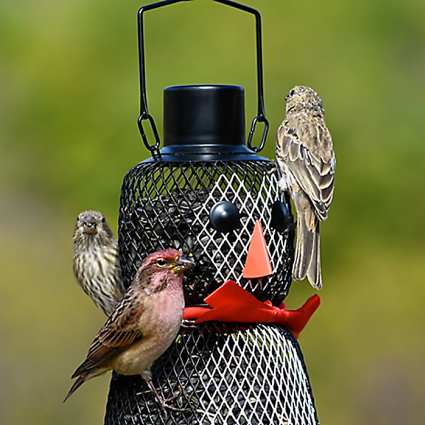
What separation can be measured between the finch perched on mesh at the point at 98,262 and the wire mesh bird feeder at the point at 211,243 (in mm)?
721

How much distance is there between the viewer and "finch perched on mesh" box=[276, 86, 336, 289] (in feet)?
23.6

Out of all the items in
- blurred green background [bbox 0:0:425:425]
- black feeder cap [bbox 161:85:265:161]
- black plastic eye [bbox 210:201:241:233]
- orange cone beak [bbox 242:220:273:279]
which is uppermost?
black feeder cap [bbox 161:85:265:161]

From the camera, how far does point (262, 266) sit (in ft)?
21.6

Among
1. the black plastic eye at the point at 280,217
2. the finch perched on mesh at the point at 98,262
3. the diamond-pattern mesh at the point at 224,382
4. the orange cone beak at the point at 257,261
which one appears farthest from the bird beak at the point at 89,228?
the orange cone beak at the point at 257,261

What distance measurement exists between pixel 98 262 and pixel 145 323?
3.66ft

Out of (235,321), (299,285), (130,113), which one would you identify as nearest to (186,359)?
(235,321)

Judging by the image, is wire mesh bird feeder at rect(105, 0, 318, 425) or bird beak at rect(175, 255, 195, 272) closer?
bird beak at rect(175, 255, 195, 272)

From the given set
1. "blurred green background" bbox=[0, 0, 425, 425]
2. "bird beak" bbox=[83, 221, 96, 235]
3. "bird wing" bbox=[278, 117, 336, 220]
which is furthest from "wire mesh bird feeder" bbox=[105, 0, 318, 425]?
"blurred green background" bbox=[0, 0, 425, 425]

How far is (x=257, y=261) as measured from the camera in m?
6.58

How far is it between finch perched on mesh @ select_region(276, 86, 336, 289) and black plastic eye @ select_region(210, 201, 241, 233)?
1.97 ft

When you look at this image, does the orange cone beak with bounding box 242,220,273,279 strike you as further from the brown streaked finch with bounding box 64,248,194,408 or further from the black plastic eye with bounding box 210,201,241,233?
the brown streaked finch with bounding box 64,248,194,408

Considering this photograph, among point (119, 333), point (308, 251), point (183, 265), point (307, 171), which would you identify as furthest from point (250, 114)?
point (183, 265)
